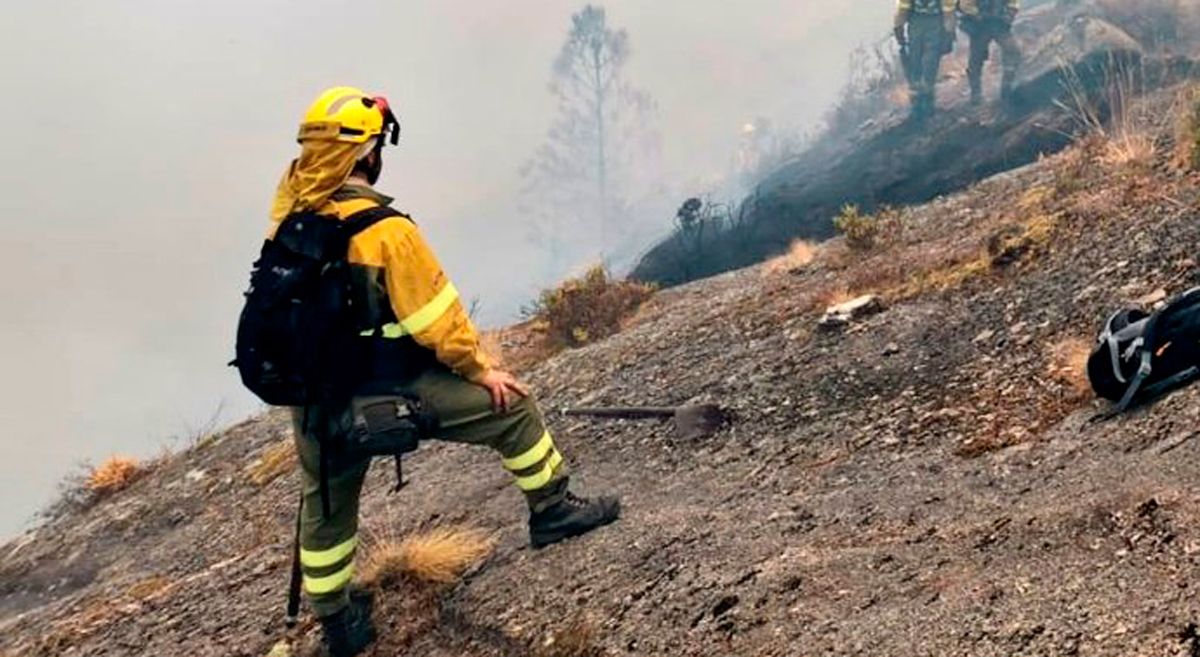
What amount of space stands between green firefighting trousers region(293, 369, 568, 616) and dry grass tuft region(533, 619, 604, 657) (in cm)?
79

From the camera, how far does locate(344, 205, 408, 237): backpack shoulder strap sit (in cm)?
355

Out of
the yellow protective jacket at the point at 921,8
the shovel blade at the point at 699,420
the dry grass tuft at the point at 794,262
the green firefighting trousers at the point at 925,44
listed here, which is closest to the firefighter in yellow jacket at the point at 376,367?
the shovel blade at the point at 699,420

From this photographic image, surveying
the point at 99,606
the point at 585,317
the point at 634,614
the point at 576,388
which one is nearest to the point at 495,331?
the point at 585,317

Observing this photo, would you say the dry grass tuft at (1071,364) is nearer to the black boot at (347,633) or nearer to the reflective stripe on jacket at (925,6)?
the black boot at (347,633)

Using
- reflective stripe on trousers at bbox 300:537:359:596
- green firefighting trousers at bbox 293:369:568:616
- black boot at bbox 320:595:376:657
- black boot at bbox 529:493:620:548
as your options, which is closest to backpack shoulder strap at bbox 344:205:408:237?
green firefighting trousers at bbox 293:369:568:616

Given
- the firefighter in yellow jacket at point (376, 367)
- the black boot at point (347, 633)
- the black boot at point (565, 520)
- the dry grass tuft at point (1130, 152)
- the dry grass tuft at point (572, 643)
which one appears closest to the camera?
the dry grass tuft at point (572, 643)

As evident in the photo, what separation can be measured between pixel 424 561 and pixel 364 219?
167 centimetres

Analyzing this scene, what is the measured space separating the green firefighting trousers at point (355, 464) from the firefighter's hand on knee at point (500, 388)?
0.03 m

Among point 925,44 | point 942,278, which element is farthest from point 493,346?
point 925,44

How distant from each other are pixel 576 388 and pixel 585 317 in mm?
2271

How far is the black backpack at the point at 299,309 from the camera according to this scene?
349 centimetres

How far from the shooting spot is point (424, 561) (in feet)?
14.2

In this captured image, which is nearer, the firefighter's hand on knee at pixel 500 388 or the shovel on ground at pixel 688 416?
the firefighter's hand on knee at pixel 500 388

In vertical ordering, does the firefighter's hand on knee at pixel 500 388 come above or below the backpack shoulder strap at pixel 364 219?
below
